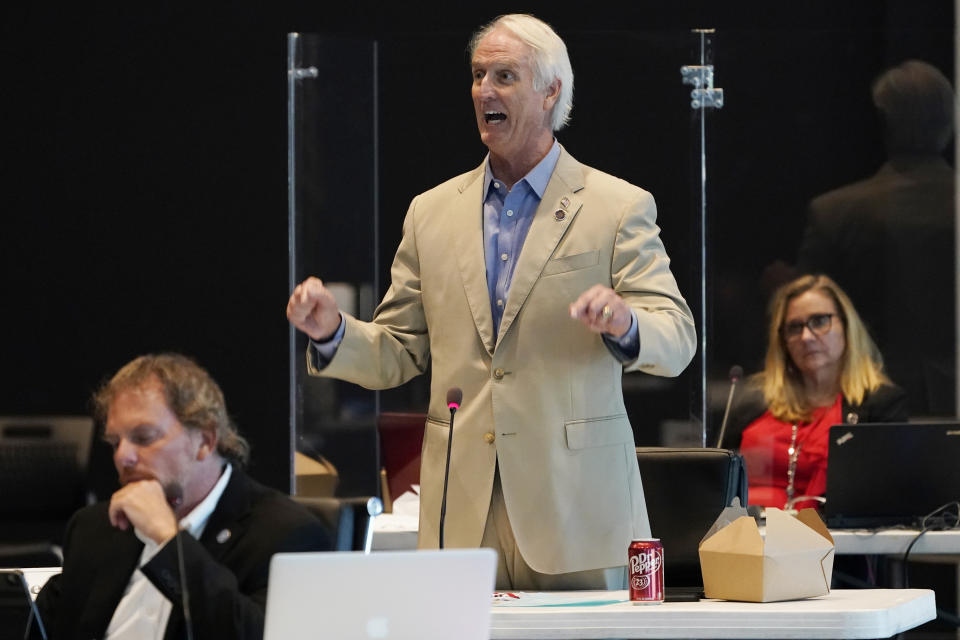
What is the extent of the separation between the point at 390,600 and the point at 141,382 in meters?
0.64

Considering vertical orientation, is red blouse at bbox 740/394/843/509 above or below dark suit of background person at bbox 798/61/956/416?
below

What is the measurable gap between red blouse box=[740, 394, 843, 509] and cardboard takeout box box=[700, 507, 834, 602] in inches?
71.6

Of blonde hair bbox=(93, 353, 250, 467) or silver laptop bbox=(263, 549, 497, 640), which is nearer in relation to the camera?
silver laptop bbox=(263, 549, 497, 640)

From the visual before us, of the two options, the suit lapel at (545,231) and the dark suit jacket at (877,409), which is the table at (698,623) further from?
the dark suit jacket at (877,409)

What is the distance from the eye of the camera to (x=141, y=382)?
2.13 metres

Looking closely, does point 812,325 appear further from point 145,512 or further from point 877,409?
point 145,512

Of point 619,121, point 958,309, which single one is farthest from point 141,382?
point 958,309

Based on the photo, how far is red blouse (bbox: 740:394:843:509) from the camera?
4078 millimetres

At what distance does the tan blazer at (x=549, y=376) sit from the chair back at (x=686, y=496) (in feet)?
1.57

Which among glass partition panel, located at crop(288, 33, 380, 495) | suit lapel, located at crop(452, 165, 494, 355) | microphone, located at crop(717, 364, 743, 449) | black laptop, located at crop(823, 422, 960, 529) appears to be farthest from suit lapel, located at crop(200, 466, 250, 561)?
microphone, located at crop(717, 364, 743, 449)

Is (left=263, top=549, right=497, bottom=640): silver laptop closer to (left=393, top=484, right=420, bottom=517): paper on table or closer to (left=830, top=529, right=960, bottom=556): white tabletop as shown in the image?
(left=830, top=529, right=960, bottom=556): white tabletop

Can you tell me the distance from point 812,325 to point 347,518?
2.46 meters

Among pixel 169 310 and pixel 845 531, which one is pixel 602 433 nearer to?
pixel 845 531

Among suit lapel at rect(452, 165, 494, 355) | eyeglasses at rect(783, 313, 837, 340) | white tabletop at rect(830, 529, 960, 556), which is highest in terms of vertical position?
suit lapel at rect(452, 165, 494, 355)
